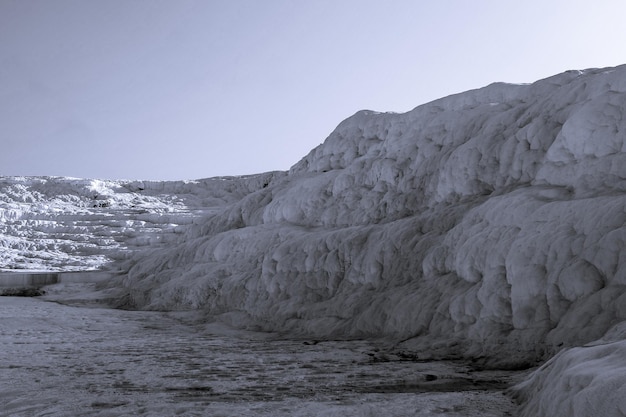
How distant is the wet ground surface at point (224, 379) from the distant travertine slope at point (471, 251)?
0.77m

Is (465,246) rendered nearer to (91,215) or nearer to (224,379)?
(224,379)

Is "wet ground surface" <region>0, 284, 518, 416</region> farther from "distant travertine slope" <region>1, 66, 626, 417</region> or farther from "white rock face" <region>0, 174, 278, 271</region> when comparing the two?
"white rock face" <region>0, 174, 278, 271</region>

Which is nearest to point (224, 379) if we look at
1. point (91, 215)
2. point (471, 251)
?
point (471, 251)

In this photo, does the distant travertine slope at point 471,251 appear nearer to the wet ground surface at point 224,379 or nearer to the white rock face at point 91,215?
the wet ground surface at point 224,379

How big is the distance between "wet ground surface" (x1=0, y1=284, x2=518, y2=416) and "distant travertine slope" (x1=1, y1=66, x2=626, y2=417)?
2.51 feet

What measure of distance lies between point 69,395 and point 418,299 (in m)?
5.24

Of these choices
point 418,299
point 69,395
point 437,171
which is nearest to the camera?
point 69,395

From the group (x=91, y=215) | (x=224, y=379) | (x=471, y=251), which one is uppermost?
(x=91, y=215)

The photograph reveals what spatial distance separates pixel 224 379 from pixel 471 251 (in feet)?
13.4

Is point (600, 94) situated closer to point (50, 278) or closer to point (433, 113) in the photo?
point (433, 113)

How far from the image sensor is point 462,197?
10766mm

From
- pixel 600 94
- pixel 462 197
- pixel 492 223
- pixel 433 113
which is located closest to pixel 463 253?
pixel 492 223

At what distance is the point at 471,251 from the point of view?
8094 mm

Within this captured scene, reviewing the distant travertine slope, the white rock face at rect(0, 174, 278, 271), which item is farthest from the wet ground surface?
the white rock face at rect(0, 174, 278, 271)
